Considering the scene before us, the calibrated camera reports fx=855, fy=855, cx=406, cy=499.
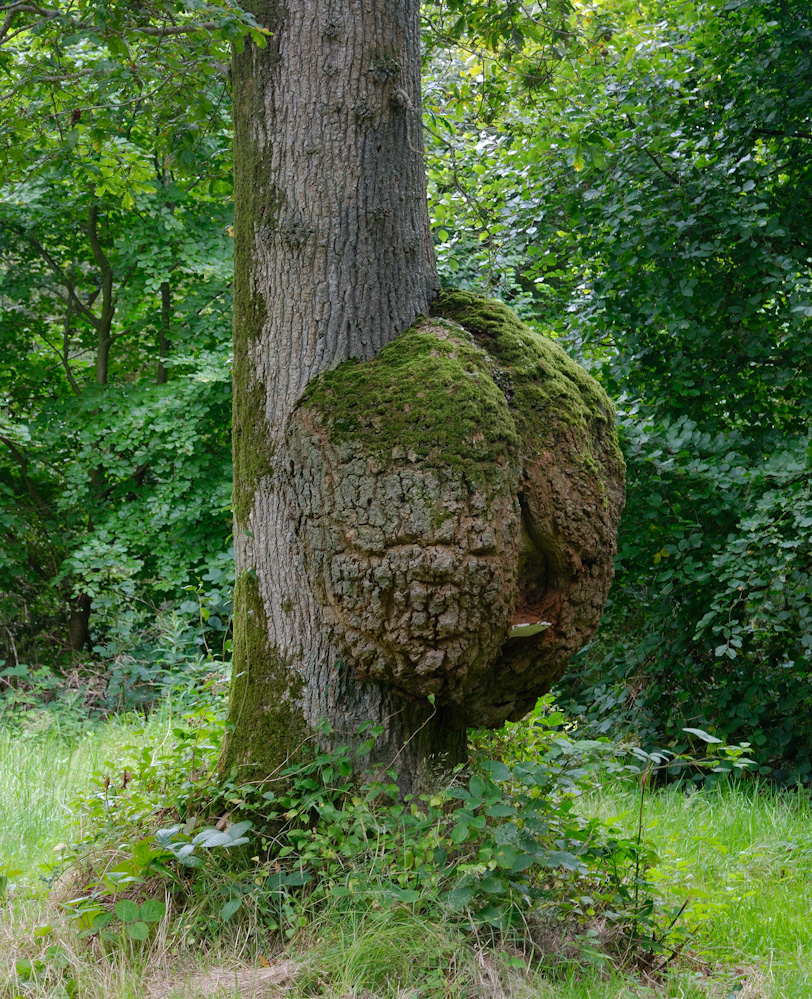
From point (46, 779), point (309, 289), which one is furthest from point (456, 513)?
point (46, 779)

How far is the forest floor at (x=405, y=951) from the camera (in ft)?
7.82

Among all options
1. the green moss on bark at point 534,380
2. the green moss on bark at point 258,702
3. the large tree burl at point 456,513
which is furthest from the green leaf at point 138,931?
the green moss on bark at point 534,380

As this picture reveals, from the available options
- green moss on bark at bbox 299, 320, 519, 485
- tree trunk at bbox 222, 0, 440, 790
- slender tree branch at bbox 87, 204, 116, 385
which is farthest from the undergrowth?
slender tree branch at bbox 87, 204, 116, 385

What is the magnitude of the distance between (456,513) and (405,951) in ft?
4.11

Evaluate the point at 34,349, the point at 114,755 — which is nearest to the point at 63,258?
the point at 34,349

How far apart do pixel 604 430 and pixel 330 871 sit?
1845 mm

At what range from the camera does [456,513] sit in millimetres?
2582

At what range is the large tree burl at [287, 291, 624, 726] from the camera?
2.59 m

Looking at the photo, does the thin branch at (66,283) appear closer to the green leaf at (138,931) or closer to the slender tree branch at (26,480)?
the slender tree branch at (26,480)

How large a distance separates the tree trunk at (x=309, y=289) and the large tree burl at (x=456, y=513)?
5.9 inches

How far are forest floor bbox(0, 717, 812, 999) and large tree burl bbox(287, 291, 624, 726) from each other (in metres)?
0.81

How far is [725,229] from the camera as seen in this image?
544 cm

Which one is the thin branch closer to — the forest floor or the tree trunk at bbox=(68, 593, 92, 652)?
the tree trunk at bbox=(68, 593, 92, 652)

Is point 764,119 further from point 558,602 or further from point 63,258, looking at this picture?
point 63,258
